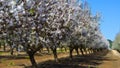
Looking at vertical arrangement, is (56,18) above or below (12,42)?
above

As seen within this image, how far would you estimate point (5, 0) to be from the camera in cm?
1714

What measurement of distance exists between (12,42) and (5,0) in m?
8.00

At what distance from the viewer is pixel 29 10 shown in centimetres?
2020

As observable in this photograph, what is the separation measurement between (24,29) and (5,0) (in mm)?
5229

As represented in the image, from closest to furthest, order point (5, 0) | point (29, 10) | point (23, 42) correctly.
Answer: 1. point (5, 0)
2. point (29, 10)
3. point (23, 42)

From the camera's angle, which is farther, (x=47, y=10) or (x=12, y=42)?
(x=47, y=10)

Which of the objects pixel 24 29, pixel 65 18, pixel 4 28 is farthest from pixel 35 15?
pixel 65 18

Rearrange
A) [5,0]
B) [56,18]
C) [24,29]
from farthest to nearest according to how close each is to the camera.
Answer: [56,18], [24,29], [5,0]

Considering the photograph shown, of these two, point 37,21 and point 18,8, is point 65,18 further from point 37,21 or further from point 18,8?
point 18,8

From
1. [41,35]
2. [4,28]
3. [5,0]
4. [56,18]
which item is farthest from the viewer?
[56,18]

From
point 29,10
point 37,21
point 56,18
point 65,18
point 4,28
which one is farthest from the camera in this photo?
point 65,18

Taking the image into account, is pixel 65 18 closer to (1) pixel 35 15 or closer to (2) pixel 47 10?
(2) pixel 47 10

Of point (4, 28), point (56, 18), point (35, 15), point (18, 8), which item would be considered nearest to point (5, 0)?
point (18, 8)

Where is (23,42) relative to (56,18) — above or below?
below
